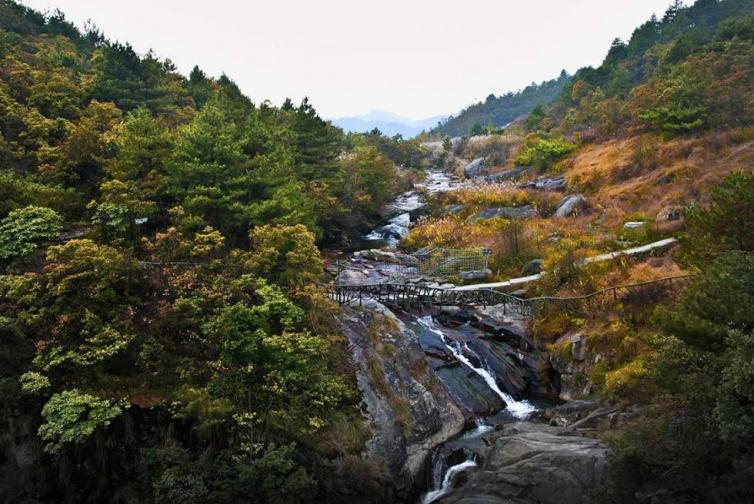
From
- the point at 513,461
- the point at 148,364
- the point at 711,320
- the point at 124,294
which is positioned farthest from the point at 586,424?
the point at 124,294

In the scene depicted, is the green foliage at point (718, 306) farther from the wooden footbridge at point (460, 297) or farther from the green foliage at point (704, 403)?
the wooden footbridge at point (460, 297)

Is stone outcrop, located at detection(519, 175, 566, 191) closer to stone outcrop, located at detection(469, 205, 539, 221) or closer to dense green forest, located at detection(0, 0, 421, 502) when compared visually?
stone outcrop, located at detection(469, 205, 539, 221)

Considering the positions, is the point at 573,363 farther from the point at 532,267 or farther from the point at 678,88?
the point at 678,88

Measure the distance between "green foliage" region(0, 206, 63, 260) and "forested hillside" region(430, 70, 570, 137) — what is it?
135 meters

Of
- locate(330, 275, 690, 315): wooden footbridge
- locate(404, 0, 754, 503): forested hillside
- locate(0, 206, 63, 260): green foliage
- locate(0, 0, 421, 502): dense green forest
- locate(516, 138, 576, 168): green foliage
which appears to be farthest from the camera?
locate(516, 138, 576, 168): green foliage

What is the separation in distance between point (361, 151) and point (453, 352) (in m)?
25.6

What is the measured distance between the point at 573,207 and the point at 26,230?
2883 centimetres

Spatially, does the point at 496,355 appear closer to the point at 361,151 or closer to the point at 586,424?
the point at 586,424

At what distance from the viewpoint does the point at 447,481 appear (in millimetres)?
12188

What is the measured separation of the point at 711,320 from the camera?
806 centimetres

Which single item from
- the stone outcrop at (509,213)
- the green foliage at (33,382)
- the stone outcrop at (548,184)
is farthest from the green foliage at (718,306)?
the stone outcrop at (548,184)

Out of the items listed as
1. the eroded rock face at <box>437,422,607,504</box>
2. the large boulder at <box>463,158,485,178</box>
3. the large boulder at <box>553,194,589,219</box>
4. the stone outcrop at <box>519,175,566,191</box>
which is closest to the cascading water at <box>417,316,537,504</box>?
the eroded rock face at <box>437,422,607,504</box>

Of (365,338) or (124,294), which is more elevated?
(124,294)

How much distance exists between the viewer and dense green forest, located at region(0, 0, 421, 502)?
995cm
